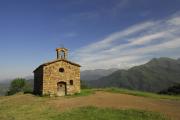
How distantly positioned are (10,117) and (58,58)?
2194cm

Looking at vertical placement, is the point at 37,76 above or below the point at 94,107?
above

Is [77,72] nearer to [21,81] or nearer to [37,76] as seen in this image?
[37,76]

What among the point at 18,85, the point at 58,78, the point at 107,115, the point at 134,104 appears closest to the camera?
the point at 107,115

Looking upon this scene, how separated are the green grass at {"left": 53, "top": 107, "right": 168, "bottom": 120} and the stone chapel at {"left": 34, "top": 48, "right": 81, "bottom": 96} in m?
17.7

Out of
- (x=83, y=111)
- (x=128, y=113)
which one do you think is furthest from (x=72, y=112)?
(x=128, y=113)

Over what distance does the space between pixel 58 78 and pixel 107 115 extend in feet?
71.8

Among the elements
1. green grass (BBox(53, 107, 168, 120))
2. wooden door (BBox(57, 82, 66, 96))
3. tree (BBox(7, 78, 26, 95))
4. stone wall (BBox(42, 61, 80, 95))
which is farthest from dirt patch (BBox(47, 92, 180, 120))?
tree (BBox(7, 78, 26, 95))

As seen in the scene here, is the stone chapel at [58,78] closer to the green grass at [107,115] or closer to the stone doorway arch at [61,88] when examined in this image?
the stone doorway arch at [61,88]

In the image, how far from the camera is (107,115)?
75.5 feet

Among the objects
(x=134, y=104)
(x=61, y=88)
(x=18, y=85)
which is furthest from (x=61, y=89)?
(x=18, y=85)

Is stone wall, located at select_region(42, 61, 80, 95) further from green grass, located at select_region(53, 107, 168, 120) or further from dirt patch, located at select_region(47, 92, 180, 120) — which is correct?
green grass, located at select_region(53, 107, 168, 120)

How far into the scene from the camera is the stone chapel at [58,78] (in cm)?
4275

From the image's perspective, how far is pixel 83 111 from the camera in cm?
2545

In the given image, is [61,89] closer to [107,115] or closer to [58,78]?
[58,78]
